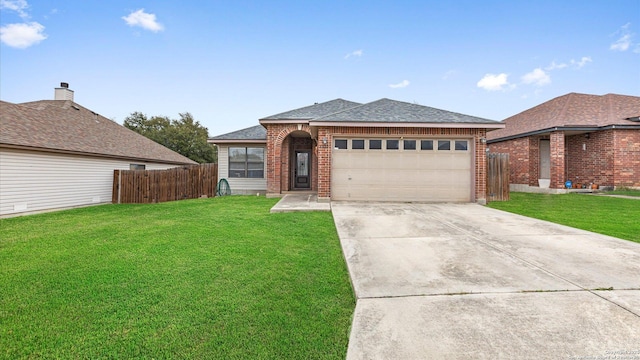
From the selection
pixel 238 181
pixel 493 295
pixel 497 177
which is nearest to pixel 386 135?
pixel 497 177

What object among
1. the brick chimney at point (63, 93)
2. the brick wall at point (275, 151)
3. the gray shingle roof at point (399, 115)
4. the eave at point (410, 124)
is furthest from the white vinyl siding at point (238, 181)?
the brick chimney at point (63, 93)

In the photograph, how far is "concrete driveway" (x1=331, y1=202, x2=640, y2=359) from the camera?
1860 millimetres

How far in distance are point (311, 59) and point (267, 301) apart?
1712 centimetres

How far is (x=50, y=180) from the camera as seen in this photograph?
9.47m

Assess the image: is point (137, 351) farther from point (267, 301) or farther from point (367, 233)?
point (367, 233)

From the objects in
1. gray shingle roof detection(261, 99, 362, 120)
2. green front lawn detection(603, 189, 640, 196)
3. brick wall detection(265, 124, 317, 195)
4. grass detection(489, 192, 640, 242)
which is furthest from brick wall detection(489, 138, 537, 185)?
brick wall detection(265, 124, 317, 195)

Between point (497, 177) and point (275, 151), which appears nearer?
point (497, 177)

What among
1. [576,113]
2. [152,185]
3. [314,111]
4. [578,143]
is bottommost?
[152,185]

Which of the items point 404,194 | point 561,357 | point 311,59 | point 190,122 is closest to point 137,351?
point 561,357

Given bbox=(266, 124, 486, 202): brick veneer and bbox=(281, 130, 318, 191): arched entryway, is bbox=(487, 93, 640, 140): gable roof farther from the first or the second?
bbox=(281, 130, 318, 191): arched entryway

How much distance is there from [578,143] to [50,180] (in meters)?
25.1

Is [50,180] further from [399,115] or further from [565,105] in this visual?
[565,105]

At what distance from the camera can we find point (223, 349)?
6.22 feet

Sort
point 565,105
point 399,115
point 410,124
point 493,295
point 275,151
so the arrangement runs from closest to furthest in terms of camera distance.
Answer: point 493,295 → point 410,124 → point 399,115 → point 275,151 → point 565,105
